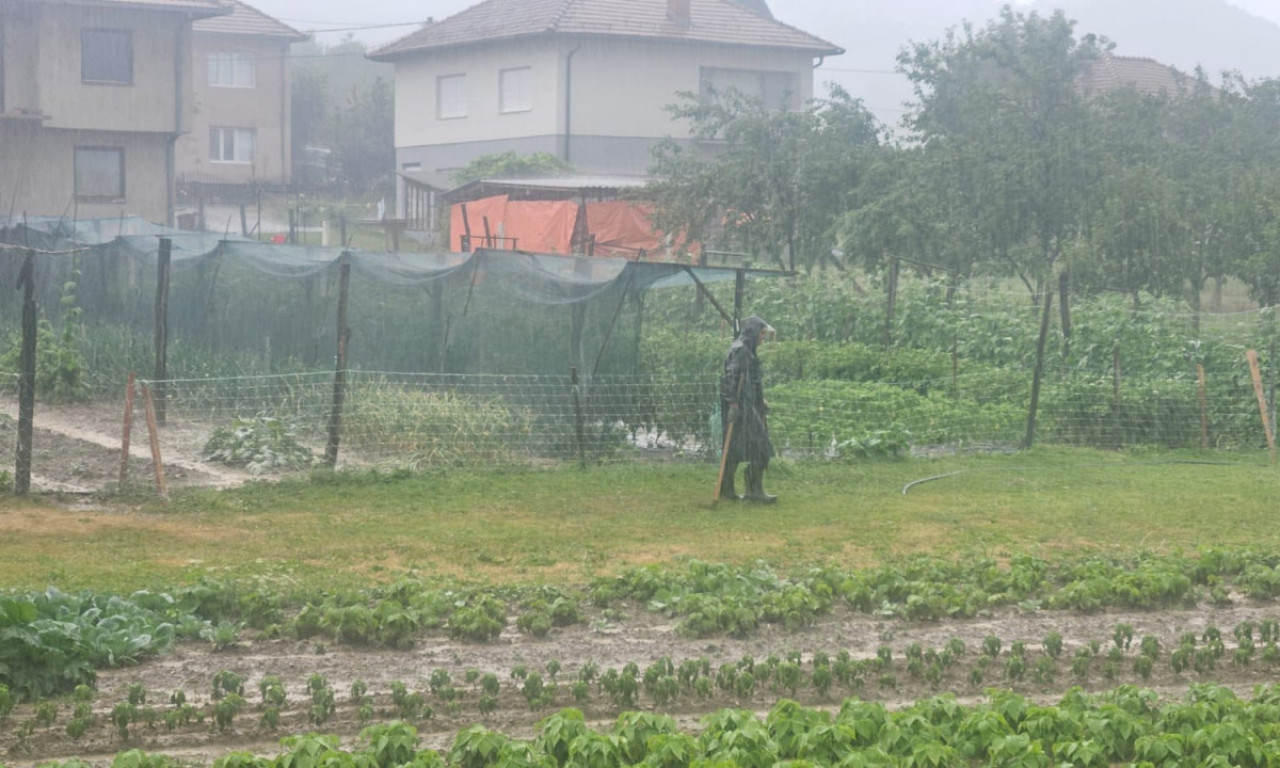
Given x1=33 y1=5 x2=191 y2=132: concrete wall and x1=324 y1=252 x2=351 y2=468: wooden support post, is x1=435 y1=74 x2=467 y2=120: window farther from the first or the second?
x1=324 y1=252 x2=351 y2=468: wooden support post

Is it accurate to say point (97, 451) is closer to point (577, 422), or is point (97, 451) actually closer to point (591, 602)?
point (577, 422)

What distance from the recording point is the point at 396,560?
11.0 metres

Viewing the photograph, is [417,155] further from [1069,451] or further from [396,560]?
[396,560]

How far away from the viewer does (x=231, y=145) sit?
55656mm

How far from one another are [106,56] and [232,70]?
16011mm

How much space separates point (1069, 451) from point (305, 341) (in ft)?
28.0

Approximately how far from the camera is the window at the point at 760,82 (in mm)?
46438

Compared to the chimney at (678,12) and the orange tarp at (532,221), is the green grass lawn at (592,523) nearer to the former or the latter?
the orange tarp at (532,221)

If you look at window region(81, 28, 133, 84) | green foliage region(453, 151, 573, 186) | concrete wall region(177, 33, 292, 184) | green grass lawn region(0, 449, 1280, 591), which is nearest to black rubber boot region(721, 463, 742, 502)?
green grass lawn region(0, 449, 1280, 591)

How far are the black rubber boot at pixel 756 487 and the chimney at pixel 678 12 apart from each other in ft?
111

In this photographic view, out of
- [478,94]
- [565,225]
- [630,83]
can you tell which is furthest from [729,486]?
[478,94]

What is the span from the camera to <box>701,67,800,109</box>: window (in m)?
46.4

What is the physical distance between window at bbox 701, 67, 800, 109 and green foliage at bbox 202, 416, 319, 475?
32.6m

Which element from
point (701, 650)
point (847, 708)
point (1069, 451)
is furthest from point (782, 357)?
point (847, 708)
